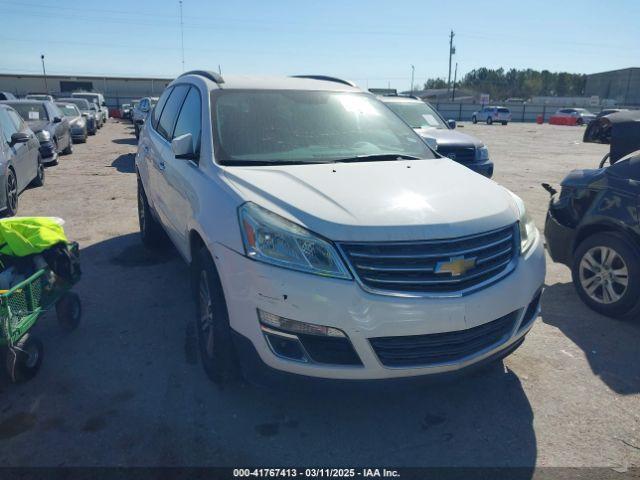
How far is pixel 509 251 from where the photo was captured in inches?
111

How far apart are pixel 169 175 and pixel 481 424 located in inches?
114

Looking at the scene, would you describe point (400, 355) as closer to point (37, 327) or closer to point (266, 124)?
point (266, 124)

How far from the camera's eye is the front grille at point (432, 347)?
98.1 inches

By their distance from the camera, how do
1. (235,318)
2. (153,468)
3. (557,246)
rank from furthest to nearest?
1. (557,246)
2. (235,318)
3. (153,468)

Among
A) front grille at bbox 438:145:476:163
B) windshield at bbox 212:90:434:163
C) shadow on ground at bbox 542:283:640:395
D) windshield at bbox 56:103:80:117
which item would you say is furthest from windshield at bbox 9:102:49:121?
shadow on ground at bbox 542:283:640:395

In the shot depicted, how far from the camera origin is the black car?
410 centimetres

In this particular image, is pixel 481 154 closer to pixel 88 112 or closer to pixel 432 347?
pixel 432 347

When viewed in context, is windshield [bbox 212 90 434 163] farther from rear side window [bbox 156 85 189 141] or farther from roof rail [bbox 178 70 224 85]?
rear side window [bbox 156 85 189 141]

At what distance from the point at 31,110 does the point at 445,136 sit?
33.5 ft

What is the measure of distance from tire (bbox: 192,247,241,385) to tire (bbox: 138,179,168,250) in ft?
8.31

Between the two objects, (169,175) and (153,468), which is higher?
(169,175)

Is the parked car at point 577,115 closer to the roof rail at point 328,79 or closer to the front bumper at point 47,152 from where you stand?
the front bumper at point 47,152

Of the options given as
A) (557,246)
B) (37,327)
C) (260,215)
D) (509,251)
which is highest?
(260,215)

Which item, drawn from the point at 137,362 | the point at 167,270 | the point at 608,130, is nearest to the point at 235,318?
the point at 137,362
